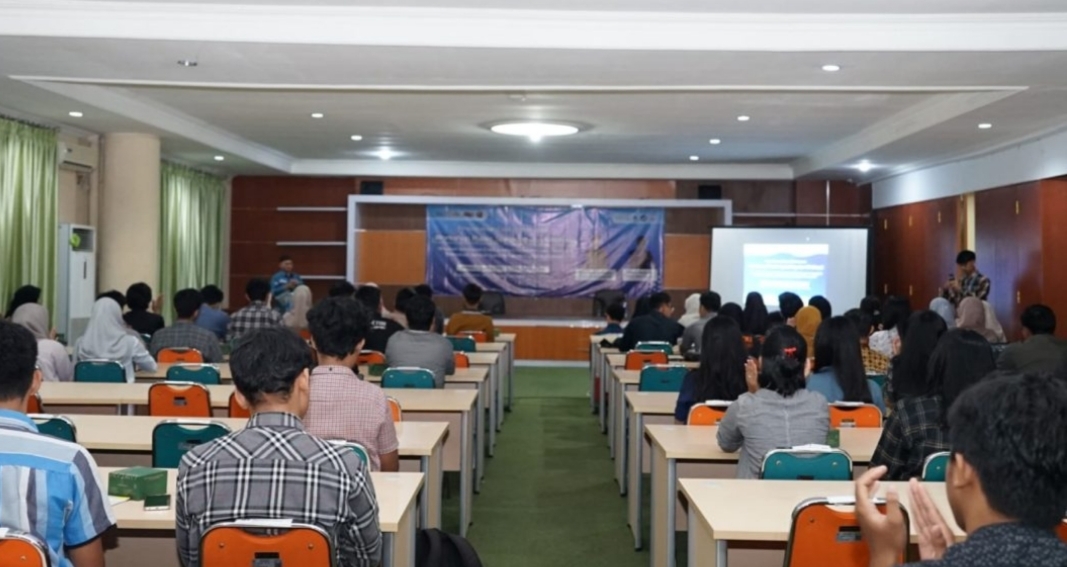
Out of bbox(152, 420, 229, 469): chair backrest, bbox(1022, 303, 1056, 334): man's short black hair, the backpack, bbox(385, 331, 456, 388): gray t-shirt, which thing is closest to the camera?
the backpack

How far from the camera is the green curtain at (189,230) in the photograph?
42.3 ft

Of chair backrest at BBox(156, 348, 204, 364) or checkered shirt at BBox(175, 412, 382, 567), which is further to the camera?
chair backrest at BBox(156, 348, 204, 364)

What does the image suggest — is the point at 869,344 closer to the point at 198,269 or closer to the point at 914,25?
the point at 914,25

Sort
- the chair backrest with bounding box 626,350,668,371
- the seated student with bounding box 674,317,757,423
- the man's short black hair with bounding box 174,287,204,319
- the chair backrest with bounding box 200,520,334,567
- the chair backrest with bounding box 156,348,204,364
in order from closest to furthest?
the chair backrest with bounding box 200,520,334,567
the seated student with bounding box 674,317,757,423
the chair backrest with bounding box 156,348,204,364
the man's short black hair with bounding box 174,287,204,319
the chair backrest with bounding box 626,350,668,371

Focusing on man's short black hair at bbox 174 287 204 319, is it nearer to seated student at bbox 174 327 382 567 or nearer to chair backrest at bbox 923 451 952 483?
seated student at bbox 174 327 382 567

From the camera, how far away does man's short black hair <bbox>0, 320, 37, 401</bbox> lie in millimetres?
2557

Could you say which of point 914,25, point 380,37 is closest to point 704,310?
point 914,25

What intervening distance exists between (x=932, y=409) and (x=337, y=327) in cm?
213

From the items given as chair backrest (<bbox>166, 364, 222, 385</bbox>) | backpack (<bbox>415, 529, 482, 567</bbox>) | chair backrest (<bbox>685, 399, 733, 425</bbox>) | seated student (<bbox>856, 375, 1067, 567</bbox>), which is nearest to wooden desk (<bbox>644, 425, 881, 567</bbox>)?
chair backrest (<bbox>685, 399, 733, 425</bbox>)

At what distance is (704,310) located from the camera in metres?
8.72

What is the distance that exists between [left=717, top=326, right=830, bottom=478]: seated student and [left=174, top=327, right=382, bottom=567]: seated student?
1.81 metres

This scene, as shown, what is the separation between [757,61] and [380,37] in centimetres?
222

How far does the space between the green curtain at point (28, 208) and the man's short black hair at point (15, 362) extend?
23.6 ft

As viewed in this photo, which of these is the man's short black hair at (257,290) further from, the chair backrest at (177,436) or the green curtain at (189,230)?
the chair backrest at (177,436)
